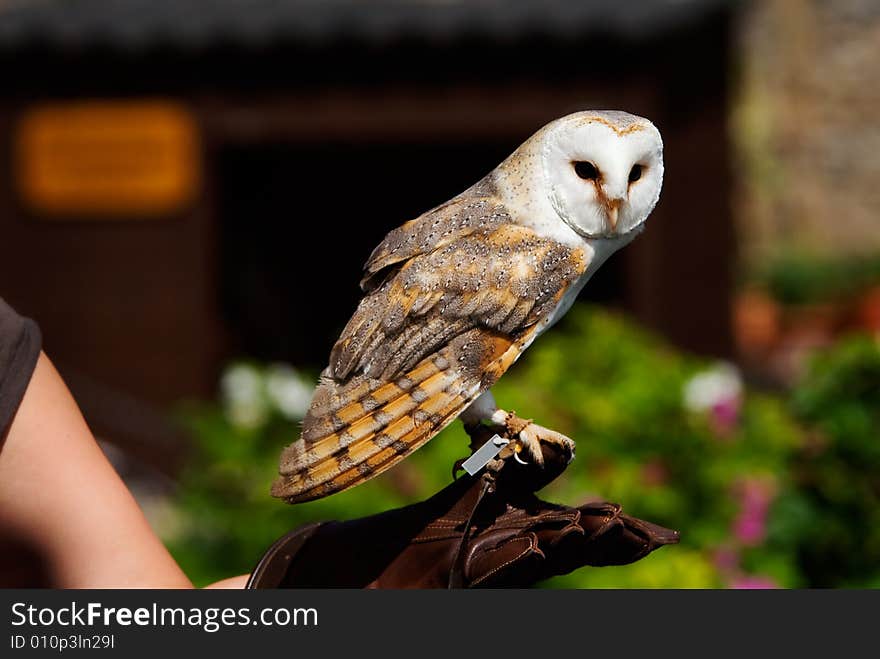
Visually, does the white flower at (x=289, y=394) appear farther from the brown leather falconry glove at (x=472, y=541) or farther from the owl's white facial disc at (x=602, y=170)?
the owl's white facial disc at (x=602, y=170)

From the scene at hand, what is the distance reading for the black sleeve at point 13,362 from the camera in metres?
1.96

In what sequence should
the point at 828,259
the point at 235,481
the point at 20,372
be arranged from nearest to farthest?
the point at 20,372, the point at 235,481, the point at 828,259

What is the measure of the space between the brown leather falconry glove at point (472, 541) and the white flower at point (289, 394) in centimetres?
236

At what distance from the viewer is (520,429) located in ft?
5.79

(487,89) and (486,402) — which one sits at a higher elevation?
(487,89)

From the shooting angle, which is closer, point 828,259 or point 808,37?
point 828,259

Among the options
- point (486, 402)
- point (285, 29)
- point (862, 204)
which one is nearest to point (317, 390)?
point (486, 402)

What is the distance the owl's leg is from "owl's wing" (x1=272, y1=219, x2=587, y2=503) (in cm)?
7

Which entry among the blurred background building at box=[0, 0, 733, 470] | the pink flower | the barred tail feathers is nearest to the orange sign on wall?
the blurred background building at box=[0, 0, 733, 470]

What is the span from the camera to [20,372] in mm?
1969

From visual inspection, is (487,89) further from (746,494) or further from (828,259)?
(828,259)

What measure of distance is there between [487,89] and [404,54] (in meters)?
0.53

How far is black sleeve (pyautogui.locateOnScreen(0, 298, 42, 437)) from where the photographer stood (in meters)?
1.96

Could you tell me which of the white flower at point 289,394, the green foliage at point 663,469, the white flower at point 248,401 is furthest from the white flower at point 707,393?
the white flower at point 248,401
